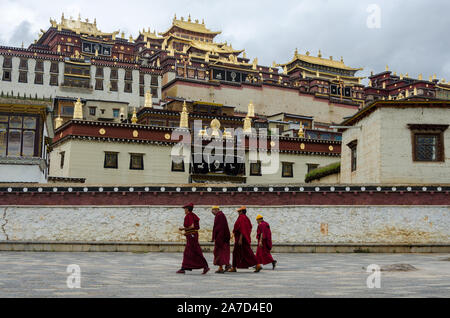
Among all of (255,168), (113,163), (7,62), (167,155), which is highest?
(7,62)

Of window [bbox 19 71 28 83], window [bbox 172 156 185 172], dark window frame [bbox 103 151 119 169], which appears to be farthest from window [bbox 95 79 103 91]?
dark window frame [bbox 103 151 119 169]

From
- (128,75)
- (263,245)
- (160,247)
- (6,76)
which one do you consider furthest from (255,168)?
(6,76)

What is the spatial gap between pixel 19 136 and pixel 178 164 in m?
13.5

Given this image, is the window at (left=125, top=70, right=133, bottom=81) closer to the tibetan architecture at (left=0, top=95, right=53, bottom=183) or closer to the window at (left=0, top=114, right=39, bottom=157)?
the tibetan architecture at (left=0, top=95, right=53, bottom=183)

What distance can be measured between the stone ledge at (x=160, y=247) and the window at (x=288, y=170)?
705 inches

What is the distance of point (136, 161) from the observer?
37.1 metres

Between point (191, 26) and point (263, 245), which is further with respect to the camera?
point (191, 26)

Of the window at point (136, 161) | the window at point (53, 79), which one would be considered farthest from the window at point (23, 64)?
the window at point (136, 161)

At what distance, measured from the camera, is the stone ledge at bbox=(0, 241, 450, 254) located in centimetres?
2211

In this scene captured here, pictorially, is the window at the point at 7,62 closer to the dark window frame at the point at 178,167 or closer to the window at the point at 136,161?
the window at the point at 136,161

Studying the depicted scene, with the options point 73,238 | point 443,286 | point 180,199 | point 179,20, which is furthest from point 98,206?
point 179,20

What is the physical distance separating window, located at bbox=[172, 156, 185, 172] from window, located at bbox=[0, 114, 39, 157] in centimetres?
1258

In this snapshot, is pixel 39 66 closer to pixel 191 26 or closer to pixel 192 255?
pixel 191 26

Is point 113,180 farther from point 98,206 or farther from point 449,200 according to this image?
point 449,200
